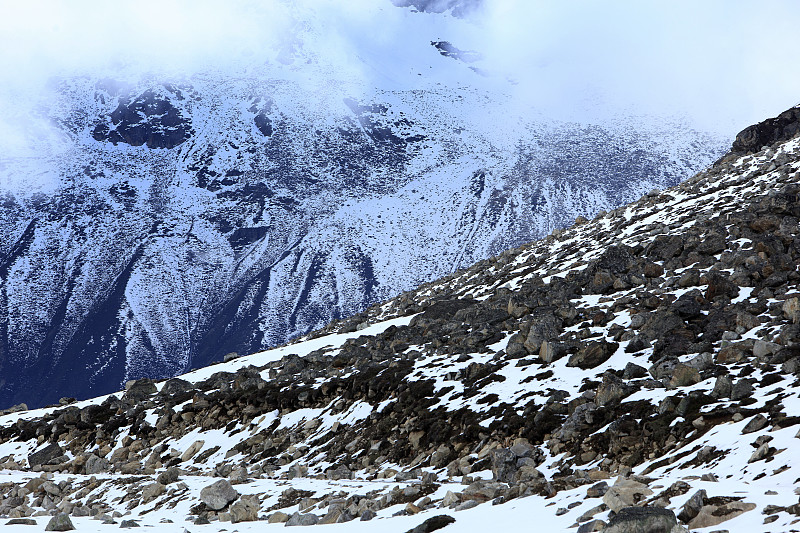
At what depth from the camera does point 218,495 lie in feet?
58.3

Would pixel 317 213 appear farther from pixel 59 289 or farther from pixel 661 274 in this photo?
pixel 661 274

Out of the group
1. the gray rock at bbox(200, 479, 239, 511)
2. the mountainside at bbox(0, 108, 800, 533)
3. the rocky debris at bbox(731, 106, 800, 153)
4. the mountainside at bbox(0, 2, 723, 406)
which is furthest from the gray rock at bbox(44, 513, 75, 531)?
the mountainside at bbox(0, 2, 723, 406)

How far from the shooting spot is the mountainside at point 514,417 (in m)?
12.7

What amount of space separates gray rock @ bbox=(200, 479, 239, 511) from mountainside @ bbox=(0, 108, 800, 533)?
0.20ft

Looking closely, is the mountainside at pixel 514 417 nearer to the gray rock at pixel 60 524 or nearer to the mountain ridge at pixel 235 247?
the gray rock at pixel 60 524

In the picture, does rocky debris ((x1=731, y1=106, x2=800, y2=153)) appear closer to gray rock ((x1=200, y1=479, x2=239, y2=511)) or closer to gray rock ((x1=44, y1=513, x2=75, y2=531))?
gray rock ((x1=200, y1=479, x2=239, y2=511))

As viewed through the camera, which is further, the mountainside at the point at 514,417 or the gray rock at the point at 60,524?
the gray rock at the point at 60,524

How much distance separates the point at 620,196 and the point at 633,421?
16499cm

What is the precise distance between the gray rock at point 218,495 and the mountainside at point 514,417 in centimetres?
6

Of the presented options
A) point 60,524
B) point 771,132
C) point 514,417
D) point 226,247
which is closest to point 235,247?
point 226,247

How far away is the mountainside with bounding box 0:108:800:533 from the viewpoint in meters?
12.7

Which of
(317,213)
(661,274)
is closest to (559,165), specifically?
(317,213)

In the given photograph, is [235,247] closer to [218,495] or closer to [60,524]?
[218,495]

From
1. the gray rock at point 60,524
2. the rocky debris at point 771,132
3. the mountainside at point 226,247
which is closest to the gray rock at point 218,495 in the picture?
the gray rock at point 60,524
